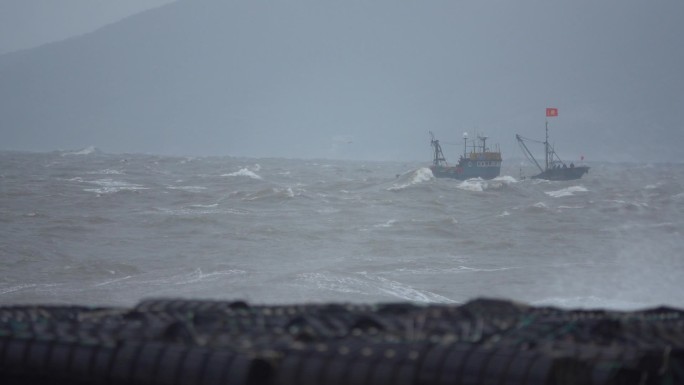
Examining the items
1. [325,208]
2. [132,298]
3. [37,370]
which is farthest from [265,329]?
[325,208]

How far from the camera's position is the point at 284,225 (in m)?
26.2

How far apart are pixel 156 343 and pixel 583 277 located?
1559cm

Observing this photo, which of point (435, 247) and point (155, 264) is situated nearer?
point (155, 264)

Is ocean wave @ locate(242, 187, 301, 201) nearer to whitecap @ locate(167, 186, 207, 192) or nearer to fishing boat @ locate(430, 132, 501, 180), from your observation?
whitecap @ locate(167, 186, 207, 192)

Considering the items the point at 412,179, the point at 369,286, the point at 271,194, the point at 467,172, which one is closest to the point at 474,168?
the point at 467,172

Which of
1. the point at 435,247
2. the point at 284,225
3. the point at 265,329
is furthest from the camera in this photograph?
the point at 284,225

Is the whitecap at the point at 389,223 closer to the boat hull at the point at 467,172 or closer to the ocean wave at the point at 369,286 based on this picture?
the ocean wave at the point at 369,286

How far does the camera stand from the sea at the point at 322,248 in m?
15.1

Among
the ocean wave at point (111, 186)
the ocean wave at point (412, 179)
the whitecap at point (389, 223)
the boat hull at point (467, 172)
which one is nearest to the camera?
the whitecap at point (389, 223)

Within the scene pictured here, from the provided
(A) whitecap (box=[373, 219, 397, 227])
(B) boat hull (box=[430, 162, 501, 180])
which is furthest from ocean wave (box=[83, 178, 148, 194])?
(B) boat hull (box=[430, 162, 501, 180])

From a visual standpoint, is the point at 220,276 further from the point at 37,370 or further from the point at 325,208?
the point at 325,208

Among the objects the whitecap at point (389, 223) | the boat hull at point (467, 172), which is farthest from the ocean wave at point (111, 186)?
the boat hull at point (467, 172)

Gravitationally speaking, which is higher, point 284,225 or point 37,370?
point 37,370

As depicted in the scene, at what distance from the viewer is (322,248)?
853 inches
